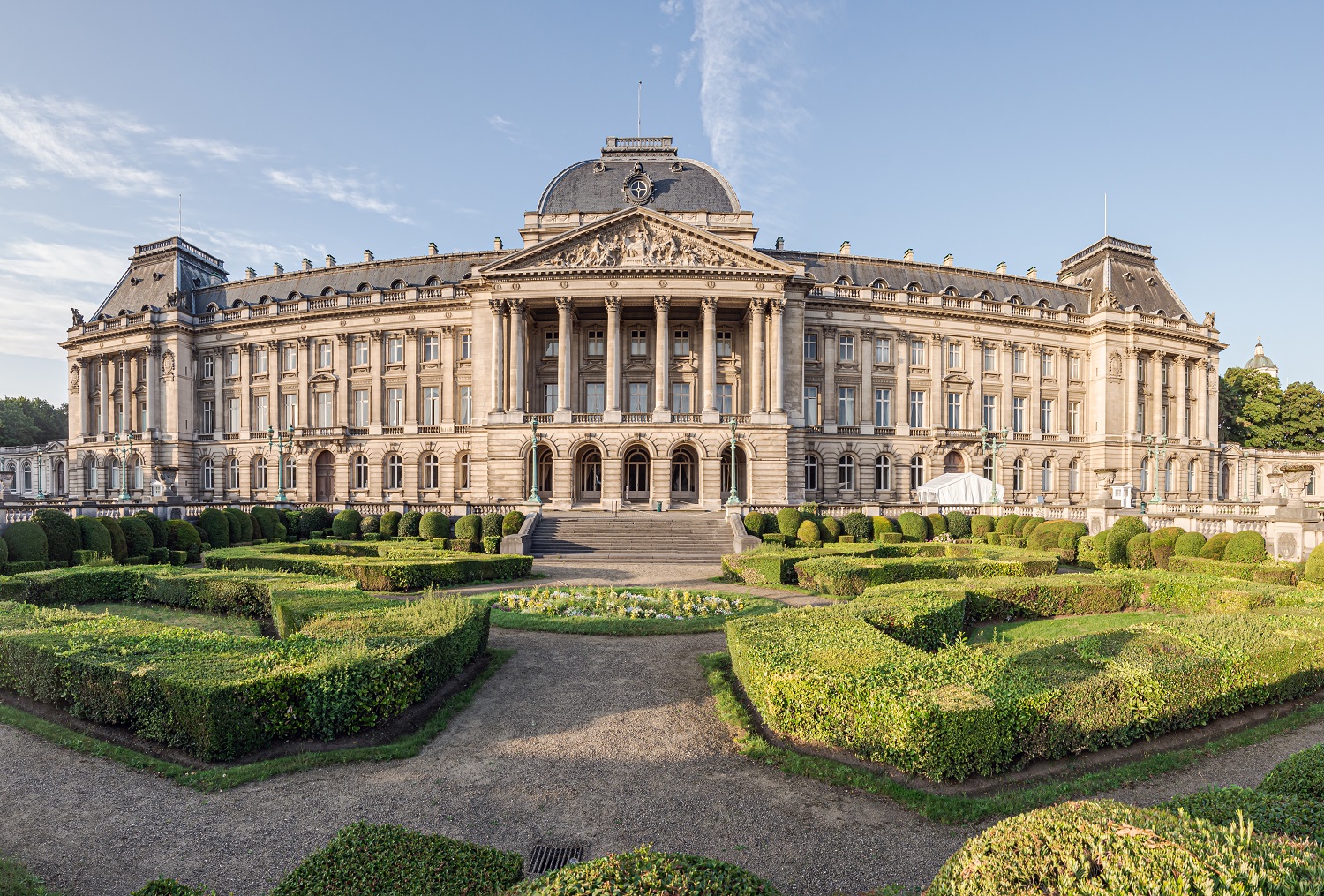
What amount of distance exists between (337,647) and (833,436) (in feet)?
137

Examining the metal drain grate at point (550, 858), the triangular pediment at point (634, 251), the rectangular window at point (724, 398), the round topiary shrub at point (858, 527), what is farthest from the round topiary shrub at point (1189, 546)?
the rectangular window at point (724, 398)

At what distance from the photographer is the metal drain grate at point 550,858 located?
545cm

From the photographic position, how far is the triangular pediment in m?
40.4

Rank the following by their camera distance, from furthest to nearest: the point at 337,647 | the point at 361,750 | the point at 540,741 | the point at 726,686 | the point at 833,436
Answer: the point at 833,436 → the point at 726,686 → the point at 337,647 → the point at 540,741 → the point at 361,750

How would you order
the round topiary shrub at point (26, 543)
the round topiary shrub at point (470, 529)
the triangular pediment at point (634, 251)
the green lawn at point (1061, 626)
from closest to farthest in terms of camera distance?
the green lawn at point (1061, 626)
the round topiary shrub at point (26, 543)
the round topiary shrub at point (470, 529)
the triangular pediment at point (634, 251)

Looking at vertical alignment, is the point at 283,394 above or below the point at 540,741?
above

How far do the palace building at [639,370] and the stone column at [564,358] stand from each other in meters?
0.15

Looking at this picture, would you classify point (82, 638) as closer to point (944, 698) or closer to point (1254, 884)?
point (944, 698)

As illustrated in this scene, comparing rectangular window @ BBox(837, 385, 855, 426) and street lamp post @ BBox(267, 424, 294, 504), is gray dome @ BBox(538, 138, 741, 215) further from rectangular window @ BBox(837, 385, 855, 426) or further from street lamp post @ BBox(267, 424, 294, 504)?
street lamp post @ BBox(267, 424, 294, 504)

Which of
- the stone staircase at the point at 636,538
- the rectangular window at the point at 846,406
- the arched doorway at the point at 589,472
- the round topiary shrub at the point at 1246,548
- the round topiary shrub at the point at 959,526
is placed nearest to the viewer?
the round topiary shrub at the point at 1246,548

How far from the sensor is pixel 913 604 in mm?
→ 12219

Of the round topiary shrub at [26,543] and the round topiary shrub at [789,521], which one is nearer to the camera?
the round topiary shrub at [26,543]

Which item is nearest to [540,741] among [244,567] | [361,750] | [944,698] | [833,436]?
[361,750]

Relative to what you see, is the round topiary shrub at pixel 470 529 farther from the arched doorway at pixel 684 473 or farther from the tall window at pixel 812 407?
the tall window at pixel 812 407
